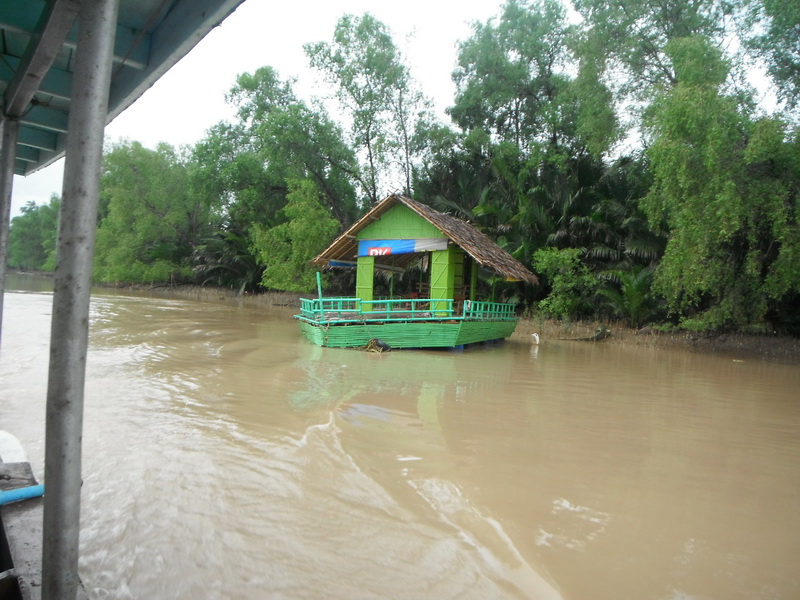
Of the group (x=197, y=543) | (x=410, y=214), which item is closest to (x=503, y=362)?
(x=410, y=214)

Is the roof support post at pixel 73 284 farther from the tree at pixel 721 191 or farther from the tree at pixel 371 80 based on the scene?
the tree at pixel 371 80

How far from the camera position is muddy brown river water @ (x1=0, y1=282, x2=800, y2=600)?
359 cm

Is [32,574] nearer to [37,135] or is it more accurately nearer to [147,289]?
[37,135]

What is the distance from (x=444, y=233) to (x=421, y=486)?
34.3 feet

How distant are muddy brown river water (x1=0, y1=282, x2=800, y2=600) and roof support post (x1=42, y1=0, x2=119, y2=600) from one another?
138 cm

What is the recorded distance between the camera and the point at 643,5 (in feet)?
66.8

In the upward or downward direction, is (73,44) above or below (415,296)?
above

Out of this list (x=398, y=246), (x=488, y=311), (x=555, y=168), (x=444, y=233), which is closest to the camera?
(x=444, y=233)

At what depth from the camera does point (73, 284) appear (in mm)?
2143

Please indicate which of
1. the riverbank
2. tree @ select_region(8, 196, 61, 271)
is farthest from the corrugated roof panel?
tree @ select_region(8, 196, 61, 271)

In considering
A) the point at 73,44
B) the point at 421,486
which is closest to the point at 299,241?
the point at 421,486

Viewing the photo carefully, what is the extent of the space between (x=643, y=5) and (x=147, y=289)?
3803cm

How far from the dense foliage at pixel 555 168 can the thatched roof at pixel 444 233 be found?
15.0 ft

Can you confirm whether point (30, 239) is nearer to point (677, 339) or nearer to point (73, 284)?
point (677, 339)
